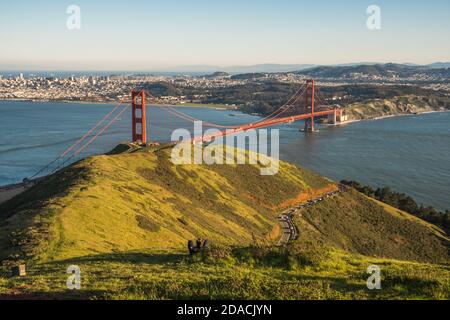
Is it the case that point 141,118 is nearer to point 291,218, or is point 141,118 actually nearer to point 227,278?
point 291,218

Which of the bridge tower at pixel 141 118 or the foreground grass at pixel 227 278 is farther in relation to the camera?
the bridge tower at pixel 141 118

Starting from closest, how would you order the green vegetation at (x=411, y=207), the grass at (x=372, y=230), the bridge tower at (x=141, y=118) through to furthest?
1. the grass at (x=372, y=230)
2. the green vegetation at (x=411, y=207)
3. the bridge tower at (x=141, y=118)

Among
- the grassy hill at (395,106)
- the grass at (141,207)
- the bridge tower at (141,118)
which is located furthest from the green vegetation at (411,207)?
the grassy hill at (395,106)

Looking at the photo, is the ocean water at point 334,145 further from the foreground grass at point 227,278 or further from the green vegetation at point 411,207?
the foreground grass at point 227,278

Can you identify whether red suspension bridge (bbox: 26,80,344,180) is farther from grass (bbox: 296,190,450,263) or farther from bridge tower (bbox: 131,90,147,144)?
grass (bbox: 296,190,450,263)

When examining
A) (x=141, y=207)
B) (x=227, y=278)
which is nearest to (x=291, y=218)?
(x=141, y=207)

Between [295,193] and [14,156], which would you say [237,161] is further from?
[14,156]

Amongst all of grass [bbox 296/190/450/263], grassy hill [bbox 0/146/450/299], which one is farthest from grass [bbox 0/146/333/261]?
grass [bbox 296/190/450/263]
